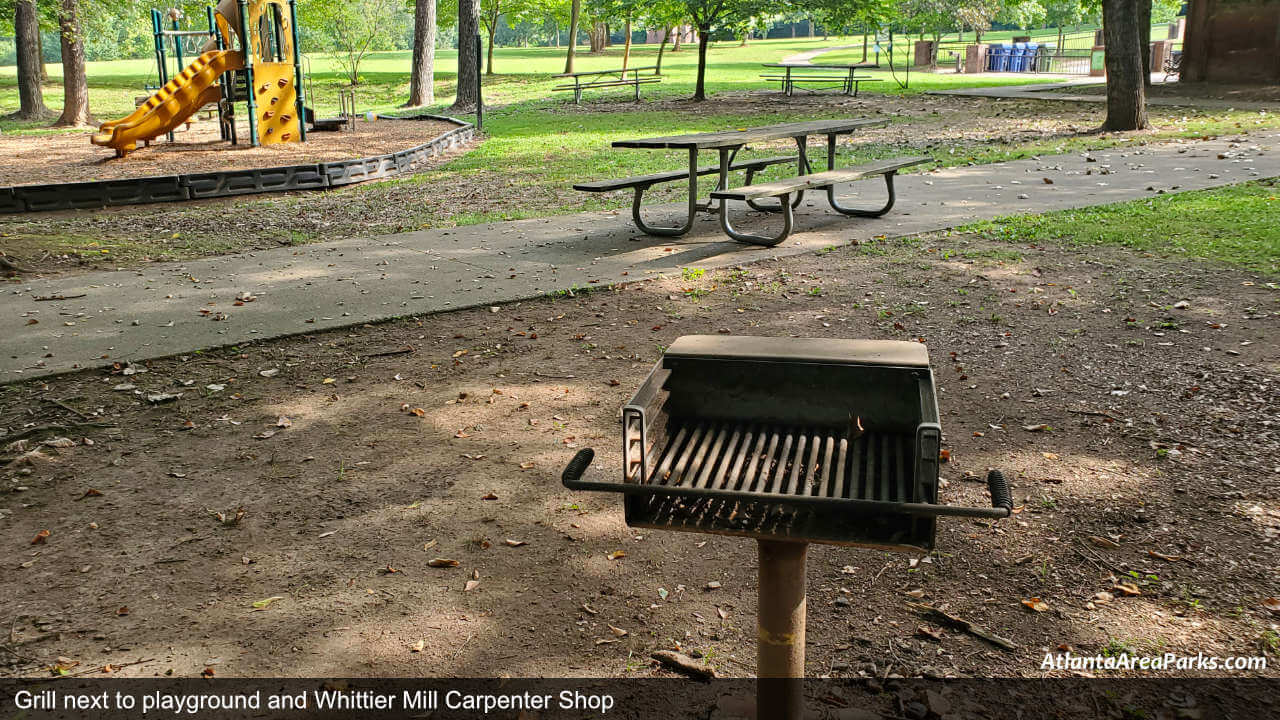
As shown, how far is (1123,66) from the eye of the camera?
1445cm

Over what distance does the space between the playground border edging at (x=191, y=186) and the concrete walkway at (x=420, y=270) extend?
3.82 meters

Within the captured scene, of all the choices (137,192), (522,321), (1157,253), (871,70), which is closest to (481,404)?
(522,321)

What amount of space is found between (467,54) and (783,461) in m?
23.4

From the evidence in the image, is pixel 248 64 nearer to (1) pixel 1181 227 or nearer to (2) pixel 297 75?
(2) pixel 297 75

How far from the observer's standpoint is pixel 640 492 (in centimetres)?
221

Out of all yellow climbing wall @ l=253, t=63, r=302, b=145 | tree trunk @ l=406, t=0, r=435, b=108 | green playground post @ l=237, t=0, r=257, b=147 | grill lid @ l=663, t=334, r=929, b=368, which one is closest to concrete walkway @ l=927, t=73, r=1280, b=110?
tree trunk @ l=406, t=0, r=435, b=108

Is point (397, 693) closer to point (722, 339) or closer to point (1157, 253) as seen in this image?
point (722, 339)

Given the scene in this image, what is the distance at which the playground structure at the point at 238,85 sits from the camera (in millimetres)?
15039

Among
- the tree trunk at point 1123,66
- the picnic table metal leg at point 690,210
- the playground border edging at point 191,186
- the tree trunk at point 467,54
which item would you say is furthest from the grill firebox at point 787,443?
the tree trunk at point 467,54

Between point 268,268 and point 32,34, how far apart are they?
62.7 feet

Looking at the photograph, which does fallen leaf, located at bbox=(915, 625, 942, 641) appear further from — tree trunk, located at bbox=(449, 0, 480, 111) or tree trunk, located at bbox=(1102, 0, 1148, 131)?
tree trunk, located at bbox=(449, 0, 480, 111)

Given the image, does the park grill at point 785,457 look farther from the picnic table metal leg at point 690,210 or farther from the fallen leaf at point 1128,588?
the picnic table metal leg at point 690,210

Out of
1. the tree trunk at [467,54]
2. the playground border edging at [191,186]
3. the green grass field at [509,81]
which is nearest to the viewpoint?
the playground border edging at [191,186]

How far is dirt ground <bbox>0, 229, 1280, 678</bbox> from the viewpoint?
10.0 feet
